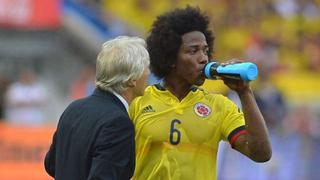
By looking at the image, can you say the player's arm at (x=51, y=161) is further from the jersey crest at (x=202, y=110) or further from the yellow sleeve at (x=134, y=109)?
the jersey crest at (x=202, y=110)

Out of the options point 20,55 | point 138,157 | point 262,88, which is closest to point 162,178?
point 138,157

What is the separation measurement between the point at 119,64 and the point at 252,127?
81 cm

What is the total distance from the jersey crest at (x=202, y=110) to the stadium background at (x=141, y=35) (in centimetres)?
867

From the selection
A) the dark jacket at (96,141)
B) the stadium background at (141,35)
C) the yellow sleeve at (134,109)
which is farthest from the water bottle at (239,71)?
the stadium background at (141,35)

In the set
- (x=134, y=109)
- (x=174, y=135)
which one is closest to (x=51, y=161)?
(x=134, y=109)

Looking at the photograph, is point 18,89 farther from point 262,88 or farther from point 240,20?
point 240,20

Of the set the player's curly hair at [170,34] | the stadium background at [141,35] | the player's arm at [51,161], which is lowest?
the player's arm at [51,161]

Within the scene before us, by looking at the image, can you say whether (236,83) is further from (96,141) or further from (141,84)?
(96,141)

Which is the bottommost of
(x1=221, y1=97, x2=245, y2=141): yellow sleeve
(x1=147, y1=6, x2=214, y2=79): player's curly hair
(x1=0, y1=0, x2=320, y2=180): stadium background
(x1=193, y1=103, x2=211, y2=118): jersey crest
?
(x1=221, y1=97, x2=245, y2=141): yellow sleeve

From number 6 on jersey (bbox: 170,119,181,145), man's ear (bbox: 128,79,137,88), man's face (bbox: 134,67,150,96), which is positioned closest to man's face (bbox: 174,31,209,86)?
number 6 on jersey (bbox: 170,119,181,145)

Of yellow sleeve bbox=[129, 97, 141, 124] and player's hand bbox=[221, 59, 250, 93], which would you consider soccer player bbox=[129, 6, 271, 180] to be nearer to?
yellow sleeve bbox=[129, 97, 141, 124]

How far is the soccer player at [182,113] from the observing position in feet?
16.7

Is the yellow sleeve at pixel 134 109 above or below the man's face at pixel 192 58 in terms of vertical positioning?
below

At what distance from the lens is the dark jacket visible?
4453mm
